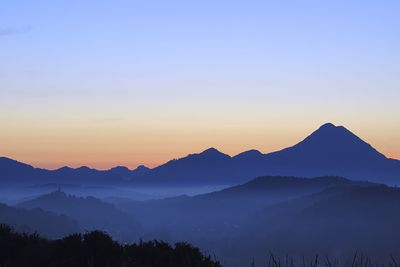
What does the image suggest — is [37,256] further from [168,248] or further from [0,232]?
[168,248]

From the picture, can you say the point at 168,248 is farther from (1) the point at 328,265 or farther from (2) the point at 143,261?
(1) the point at 328,265

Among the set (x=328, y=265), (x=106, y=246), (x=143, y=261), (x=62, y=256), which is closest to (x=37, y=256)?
(x=62, y=256)

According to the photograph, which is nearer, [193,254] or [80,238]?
[80,238]

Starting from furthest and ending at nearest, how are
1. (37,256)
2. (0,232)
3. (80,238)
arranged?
(0,232) → (80,238) → (37,256)

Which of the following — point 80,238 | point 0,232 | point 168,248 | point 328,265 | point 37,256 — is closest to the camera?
point 328,265

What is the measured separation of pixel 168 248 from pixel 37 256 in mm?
13536

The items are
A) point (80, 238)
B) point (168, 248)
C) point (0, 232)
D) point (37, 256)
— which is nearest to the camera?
point (37, 256)

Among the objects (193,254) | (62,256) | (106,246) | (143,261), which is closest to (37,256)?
(62,256)

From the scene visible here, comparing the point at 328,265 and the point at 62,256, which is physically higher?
the point at 328,265

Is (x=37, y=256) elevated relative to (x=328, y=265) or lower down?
lower down

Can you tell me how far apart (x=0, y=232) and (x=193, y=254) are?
46.6 feet

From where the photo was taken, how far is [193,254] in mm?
44562

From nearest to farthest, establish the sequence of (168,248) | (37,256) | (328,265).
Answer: (328,265), (37,256), (168,248)

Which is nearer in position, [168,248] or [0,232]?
[0,232]
